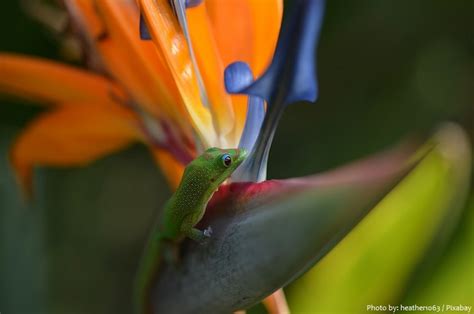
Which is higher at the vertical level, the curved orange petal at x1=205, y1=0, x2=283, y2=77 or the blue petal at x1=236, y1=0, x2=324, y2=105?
the curved orange petal at x1=205, y1=0, x2=283, y2=77

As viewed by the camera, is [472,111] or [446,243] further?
[472,111]

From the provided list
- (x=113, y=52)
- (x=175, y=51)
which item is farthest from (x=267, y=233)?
(x=113, y=52)

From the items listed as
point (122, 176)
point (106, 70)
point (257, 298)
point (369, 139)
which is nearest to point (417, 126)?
point (369, 139)

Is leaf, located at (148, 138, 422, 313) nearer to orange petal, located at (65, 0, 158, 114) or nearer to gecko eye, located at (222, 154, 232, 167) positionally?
gecko eye, located at (222, 154, 232, 167)

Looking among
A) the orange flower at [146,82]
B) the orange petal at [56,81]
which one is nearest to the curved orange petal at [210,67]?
the orange flower at [146,82]

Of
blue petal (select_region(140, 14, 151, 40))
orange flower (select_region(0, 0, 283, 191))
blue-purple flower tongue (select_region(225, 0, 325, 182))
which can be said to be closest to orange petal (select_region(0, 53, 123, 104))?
orange flower (select_region(0, 0, 283, 191))

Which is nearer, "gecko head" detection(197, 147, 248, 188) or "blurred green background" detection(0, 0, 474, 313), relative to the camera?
"gecko head" detection(197, 147, 248, 188)

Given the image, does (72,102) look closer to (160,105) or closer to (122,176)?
(160,105)
